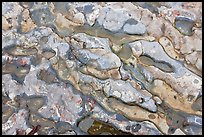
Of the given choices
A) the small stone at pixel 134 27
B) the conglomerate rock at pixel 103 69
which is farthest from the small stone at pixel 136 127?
the small stone at pixel 134 27

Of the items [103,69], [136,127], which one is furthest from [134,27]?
[136,127]

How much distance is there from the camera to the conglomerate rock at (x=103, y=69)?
224 centimetres

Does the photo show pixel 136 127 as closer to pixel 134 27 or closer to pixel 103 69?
pixel 103 69

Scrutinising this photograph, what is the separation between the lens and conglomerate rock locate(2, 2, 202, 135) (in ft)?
7.35

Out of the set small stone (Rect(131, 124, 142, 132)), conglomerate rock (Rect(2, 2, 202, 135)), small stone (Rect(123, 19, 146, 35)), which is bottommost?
small stone (Rect(131, 124, 142, 132))

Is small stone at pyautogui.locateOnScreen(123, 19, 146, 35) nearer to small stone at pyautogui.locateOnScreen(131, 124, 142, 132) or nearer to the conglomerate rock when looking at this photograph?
the conglomerate rock

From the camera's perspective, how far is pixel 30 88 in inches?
91.7

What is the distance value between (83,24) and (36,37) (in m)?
0.29

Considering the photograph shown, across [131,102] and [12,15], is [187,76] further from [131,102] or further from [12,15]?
[12,15]

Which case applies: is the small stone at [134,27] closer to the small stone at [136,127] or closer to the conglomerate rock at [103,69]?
the conglomerate rock at [103,69]

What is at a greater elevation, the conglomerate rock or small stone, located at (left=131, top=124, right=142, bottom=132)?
the conglomerate rock

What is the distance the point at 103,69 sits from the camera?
2.34 metres

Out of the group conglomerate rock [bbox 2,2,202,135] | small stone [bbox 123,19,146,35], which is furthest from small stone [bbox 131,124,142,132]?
small stone [bbox 123,19,146,35]

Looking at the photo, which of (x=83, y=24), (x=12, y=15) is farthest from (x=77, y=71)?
(x=12, y=15)
